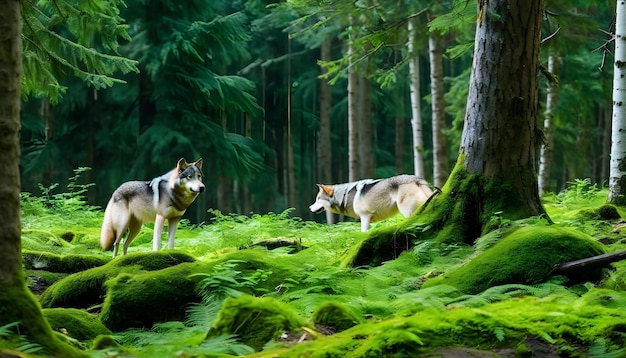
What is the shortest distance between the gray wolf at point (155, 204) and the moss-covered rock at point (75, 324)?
5060mm

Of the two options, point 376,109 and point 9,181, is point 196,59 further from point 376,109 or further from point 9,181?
point 9,181

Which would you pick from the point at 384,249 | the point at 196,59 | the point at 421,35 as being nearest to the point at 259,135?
the point at 196,59

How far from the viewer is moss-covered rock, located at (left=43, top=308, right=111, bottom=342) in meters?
4.46

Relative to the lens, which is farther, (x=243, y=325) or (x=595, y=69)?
(x=595, y=69)

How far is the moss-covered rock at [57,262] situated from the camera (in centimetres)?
773

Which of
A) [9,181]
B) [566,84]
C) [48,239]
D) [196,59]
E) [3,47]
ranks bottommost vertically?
[48,239]

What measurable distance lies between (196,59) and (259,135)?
10.7 metres

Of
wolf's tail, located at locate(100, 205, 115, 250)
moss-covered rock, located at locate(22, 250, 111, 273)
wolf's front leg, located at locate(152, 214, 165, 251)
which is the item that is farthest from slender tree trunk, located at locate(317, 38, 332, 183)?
moss-covered rock, located at locate(22, 250, 111, 273)

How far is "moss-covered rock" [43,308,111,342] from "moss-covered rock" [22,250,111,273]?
3.26 meters

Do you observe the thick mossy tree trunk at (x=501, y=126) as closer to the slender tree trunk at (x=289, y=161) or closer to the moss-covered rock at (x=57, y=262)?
the moss-covered rock at (x=57, y=262)

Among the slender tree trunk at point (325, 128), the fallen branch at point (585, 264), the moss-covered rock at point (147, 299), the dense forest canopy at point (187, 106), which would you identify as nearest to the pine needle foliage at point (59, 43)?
the moss-covered rock at point (147, 299)

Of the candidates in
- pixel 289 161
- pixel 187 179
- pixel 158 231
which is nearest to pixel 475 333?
pixel 187 179

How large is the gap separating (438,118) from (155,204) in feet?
29.8

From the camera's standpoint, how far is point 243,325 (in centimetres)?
367
